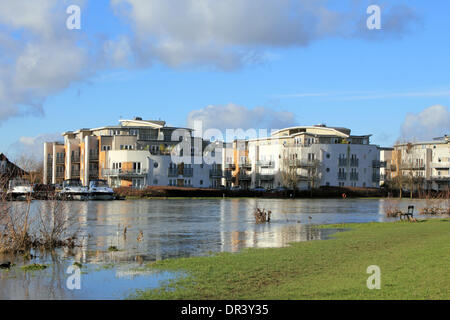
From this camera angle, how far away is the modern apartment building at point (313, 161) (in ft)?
379

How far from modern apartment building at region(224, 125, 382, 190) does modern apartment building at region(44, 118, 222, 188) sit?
46.5 ft

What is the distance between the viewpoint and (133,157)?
10188cm

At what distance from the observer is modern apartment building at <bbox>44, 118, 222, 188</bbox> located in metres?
102

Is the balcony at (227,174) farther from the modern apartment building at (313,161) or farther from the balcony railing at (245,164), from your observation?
the balcony railing at (245,164)

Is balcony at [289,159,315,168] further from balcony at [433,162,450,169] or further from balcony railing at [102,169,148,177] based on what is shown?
balcony at [433,162,450,169]

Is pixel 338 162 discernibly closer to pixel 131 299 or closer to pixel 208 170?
pixel 208 170

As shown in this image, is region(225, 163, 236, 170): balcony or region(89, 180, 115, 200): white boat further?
region(225, 163, 236, 170): balcony

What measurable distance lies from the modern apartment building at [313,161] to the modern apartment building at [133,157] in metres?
14.2

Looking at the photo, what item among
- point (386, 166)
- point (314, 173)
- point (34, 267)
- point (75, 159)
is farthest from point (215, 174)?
point (34, 267)

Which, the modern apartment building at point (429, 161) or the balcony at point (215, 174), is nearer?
the balcony at point (215, 174)

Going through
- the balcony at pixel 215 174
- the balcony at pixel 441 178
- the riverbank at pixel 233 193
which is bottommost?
the riverbank at pixel 233 193

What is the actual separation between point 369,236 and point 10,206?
16300 mm

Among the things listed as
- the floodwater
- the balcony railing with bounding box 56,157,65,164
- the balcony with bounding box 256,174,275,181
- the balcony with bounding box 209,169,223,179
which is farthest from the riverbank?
the floodwater

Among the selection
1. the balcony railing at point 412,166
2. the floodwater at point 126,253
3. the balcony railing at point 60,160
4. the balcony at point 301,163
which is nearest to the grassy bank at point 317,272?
the floodwater at point 126,253
